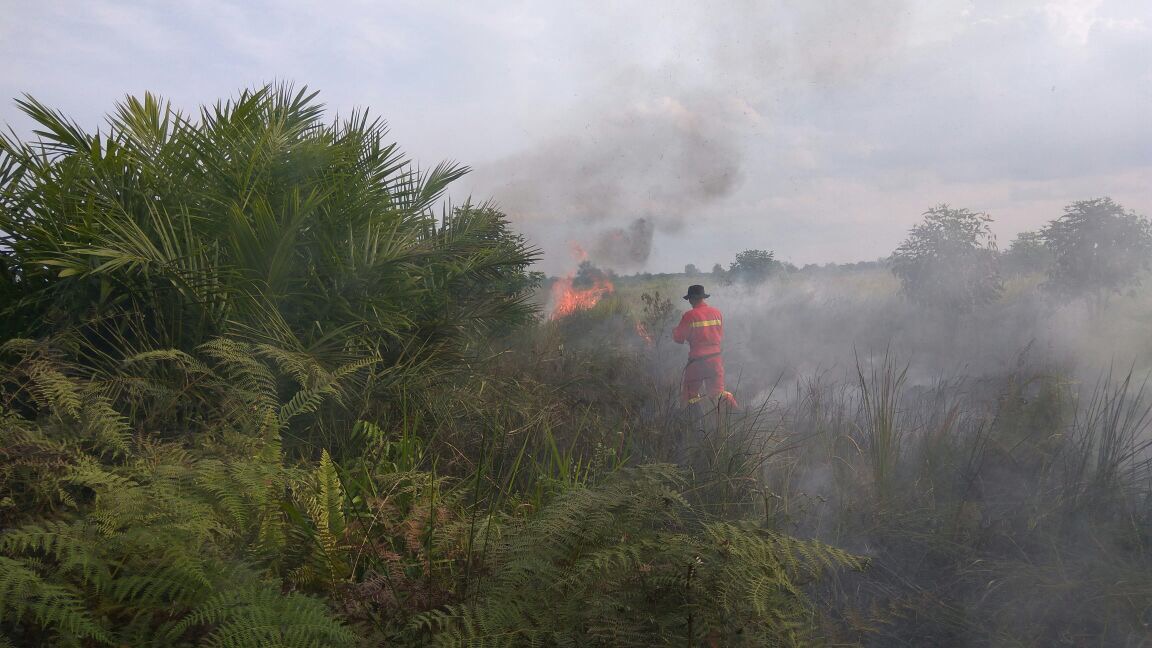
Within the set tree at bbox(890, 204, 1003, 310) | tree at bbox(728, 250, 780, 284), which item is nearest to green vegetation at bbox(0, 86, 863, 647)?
tree at bbox(890, 204, 1003, 310)

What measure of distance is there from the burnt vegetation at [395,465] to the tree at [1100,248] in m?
6.67

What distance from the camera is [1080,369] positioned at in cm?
971

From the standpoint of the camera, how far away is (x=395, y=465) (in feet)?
13.0

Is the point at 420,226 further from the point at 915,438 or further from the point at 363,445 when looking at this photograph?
the point at 915,438

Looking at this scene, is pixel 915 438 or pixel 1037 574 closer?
pixel 1037 574

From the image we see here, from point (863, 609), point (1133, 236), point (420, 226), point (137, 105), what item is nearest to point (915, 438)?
point (863, 609)

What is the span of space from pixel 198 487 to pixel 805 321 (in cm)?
1609

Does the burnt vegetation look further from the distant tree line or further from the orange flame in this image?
the orange flame

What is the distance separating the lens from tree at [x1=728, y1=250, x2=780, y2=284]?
78.6 feet

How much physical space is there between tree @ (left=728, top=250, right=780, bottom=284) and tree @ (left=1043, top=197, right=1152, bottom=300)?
35.7ft

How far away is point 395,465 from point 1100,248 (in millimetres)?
12999

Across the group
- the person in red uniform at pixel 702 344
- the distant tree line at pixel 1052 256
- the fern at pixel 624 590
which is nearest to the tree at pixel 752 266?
the distant tree line at pixel 1052 256

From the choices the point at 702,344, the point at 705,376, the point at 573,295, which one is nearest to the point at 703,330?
the point at 702,344

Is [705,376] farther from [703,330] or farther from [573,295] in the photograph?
[573,295]
